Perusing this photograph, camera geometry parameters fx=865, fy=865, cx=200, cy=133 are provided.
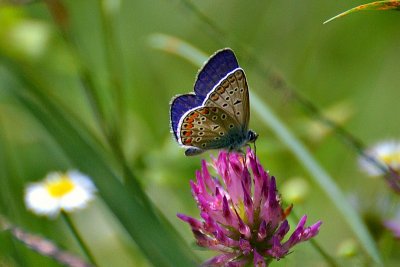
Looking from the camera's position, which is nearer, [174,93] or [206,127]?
[206,127]

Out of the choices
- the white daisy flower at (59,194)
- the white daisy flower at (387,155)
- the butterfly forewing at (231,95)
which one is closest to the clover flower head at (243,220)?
the butterfly forewing at (231,95)

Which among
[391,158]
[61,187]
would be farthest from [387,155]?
[61,187]

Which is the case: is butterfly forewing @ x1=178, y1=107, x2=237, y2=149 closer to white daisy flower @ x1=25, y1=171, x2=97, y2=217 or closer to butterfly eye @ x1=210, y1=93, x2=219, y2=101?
butterfly eye @ x1=210, y1=93, x2=219, y2=101

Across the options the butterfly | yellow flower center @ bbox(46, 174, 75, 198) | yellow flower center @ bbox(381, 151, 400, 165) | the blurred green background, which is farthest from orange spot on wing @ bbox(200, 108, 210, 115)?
yellow flower center @ bbox(381, 151, 400, 165)

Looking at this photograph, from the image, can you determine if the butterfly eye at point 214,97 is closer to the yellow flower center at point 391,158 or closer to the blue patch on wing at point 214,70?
the blue patch on wing at point 214,70

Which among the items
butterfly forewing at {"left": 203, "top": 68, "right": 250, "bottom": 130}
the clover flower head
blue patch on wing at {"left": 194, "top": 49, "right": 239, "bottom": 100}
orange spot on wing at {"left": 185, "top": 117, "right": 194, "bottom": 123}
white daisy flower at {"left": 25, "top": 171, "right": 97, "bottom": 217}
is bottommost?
the clover flower head

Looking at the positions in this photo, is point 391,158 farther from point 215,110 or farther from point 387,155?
point 215,110

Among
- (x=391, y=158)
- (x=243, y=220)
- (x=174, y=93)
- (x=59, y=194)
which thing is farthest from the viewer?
(x=174, y=93)
